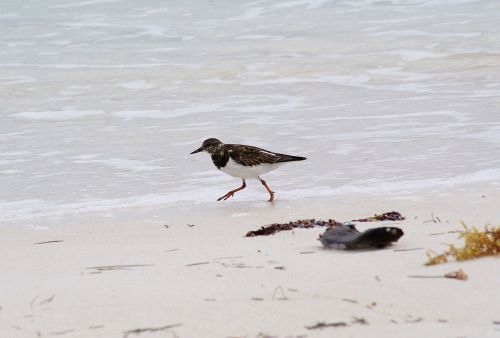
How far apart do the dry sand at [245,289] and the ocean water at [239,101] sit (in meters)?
1.63

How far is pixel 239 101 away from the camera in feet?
38.9

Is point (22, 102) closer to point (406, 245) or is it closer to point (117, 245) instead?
point (117, 245)

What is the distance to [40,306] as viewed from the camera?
3592mm

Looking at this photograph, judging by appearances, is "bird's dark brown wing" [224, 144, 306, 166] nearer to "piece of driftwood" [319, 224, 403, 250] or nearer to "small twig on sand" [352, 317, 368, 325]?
"piece of driftwood" [319, 224, 403, 250]

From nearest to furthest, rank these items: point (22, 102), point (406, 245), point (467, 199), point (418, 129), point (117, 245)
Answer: point (406, 245)
point (117, 245)
point (467, 199)
point (418, 129)
point (22, 102)

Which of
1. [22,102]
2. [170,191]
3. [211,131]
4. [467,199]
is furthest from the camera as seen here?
[22,102]

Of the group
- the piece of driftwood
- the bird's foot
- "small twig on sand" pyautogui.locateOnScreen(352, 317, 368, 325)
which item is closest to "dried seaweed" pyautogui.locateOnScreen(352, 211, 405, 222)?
the piece of driftwood

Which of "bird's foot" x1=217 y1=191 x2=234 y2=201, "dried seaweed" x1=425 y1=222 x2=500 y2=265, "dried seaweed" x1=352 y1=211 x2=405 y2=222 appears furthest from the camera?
"bird's foot" x1=217 y1=191 x2=234 y2=201

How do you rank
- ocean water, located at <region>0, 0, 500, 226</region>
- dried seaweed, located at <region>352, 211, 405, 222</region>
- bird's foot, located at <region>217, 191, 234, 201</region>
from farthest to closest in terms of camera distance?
ocean water, located at <region>0, 0, 500, 226</region>
bird's foot, located at <region>217, 191, 234, 201</region>
dried seaweed, located at <region>352, 211, 405, 222</region>

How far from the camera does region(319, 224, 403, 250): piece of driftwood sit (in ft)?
14.1

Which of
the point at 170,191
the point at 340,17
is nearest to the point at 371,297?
the point at 170,191

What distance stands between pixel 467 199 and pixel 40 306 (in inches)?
137

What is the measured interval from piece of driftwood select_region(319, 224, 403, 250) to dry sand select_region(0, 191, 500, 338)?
0.16 feet

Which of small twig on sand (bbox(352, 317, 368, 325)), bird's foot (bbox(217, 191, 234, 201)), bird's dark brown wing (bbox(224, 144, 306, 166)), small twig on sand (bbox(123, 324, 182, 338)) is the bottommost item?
bird's foot (bbox(217, 191, 234, 201))
